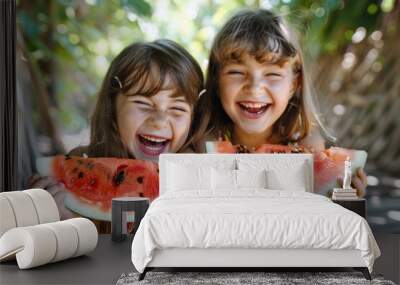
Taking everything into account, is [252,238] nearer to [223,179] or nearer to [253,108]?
[223,179]

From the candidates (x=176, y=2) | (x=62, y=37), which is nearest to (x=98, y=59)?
(x=62, y=37)

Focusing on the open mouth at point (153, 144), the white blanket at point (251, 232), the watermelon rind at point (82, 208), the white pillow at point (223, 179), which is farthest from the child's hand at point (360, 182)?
the watermelon rind at point (82, 208)

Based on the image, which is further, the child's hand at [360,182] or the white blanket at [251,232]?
the child's hand at [360,182]

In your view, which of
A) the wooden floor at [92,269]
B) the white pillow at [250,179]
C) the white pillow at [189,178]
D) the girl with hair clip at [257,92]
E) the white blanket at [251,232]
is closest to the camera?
the white blanket at [251,232]

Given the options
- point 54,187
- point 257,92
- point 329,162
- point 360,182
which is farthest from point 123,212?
point 360,182

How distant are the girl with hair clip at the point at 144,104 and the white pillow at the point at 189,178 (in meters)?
0.79

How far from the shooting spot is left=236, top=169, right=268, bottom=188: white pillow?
617 centimetres

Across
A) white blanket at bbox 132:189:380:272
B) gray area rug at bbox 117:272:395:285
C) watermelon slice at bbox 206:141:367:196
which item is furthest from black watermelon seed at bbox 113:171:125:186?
white blanket at bbox 132:189:380:272

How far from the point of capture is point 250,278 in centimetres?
465

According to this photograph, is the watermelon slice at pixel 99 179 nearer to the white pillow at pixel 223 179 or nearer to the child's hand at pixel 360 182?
the white pillow at pixel 223 179

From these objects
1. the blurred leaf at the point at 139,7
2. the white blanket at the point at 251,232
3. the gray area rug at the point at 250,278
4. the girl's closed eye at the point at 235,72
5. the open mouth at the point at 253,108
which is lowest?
the gray area rug at the point at 250,278

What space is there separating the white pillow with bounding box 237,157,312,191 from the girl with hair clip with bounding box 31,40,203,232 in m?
0.98

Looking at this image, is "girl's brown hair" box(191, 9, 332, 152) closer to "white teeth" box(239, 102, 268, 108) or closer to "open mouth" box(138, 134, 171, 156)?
"white teeth" box(239, 102, 268, 108)

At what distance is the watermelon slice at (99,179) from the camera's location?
7.15 metres
